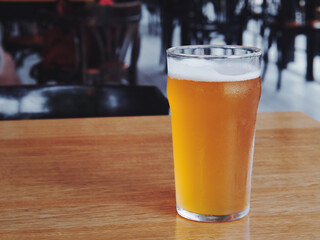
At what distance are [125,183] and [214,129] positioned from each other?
0.17 m

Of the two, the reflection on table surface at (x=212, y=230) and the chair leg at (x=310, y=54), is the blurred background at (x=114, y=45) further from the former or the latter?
the reflection on table surface at (x=212, y=230)

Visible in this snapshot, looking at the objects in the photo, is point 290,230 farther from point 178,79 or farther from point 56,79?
point 56,79

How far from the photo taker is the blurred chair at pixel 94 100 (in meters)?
1.17

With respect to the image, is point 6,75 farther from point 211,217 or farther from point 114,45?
point 211,217

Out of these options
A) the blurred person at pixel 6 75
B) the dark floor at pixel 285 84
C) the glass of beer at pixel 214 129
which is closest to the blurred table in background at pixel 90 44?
the blurred person at pixel 6 75

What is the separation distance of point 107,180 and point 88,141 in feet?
0.56

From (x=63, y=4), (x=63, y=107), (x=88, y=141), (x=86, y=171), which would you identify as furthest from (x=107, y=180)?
(x=63, y=4)

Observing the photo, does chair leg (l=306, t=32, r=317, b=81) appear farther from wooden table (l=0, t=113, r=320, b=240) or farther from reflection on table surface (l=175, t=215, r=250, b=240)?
reflection on table surface (l=175, t=215, r=250, b=240)

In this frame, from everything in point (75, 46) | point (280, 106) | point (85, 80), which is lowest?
point (280, 106)

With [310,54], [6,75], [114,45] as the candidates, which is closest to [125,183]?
[114,45]

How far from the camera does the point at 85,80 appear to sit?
2.71 m

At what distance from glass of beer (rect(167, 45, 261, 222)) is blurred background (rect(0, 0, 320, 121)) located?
0.72 meters

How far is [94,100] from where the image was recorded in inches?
46.7

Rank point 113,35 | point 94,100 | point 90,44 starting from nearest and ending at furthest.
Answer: point 94,100 → point 113,35 → point 90,44
